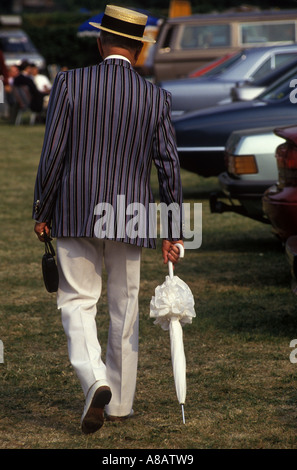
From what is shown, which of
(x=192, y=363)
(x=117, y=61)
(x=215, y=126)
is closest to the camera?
(x=117, y=61)

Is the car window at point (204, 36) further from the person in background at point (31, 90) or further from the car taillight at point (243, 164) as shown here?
the car taillight at point (243, 164)

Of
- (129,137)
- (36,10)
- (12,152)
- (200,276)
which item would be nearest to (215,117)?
(200,276)

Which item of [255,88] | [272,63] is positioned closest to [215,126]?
[255,88]

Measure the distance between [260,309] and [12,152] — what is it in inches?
508

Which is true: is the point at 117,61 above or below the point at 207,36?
above

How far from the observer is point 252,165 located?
8.32 meters

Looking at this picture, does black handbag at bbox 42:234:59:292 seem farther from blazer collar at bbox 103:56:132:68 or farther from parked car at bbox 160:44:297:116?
parked car at bbox 160:44:297:116

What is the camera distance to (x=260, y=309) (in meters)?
6.61

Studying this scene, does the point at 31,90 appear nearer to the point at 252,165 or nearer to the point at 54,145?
the point at 252,165

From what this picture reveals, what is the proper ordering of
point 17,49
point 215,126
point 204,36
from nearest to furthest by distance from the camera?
point 215,126 → point 204,36 → point 17,49

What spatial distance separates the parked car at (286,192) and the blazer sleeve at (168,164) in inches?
82.6

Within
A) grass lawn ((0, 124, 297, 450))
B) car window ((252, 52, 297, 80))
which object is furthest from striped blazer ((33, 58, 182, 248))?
car window ((252, 52, 297, 80))

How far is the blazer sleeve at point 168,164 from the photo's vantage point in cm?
424

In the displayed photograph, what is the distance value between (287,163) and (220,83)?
9.23m
